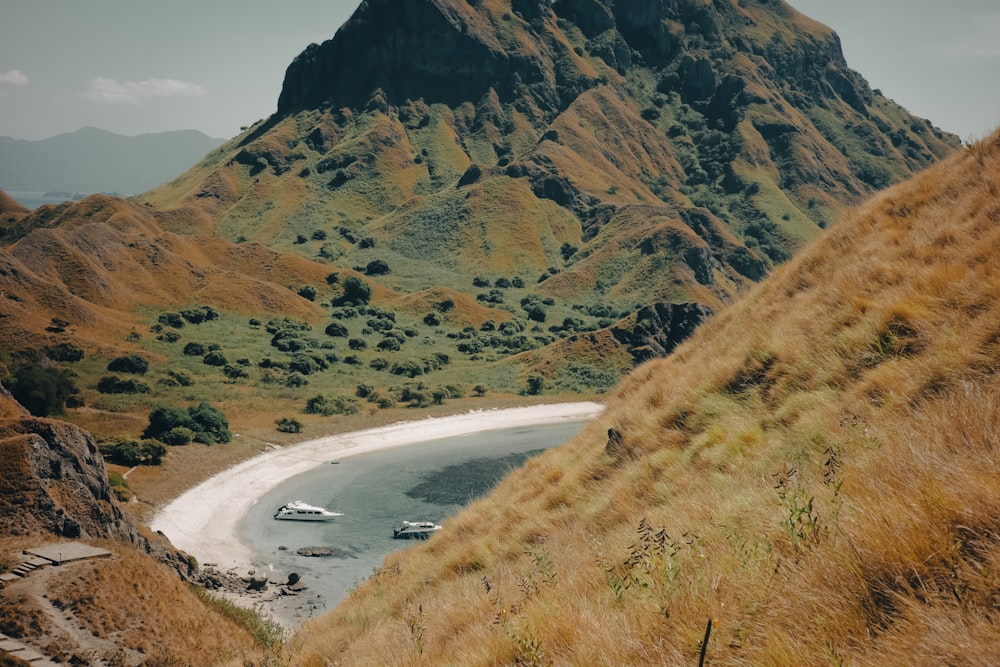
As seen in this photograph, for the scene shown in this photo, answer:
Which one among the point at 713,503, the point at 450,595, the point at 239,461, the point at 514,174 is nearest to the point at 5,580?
the point at 450,595

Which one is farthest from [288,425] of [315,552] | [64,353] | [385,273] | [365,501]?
[385,273]

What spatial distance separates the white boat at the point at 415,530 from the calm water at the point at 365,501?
1.77ft

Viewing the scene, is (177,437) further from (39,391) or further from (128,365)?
(128,365)

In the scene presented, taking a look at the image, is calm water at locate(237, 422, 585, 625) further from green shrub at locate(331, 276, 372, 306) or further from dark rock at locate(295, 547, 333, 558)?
green shrub at locate(331, 276, 372, 306)

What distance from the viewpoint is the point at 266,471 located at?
49.2 meters

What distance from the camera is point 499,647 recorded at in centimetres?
649

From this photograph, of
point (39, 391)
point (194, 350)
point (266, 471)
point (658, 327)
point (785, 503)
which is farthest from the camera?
point (658, 327)

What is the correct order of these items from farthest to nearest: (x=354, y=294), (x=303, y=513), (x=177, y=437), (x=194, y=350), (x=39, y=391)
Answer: (x=354, y=294) → (x=194, y=350) → (x=177, y=437) → (x=39, y=391) → (x=303, y=513)

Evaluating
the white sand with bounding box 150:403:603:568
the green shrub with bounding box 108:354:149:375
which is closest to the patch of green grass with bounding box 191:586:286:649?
the white sand with bounding box 150:403:603:568

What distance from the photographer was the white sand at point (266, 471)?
120ft

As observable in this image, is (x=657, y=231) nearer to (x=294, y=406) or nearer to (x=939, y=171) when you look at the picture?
(x=294, y=406)

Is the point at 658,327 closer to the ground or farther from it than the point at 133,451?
farther from it

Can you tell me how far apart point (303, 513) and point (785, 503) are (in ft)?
130

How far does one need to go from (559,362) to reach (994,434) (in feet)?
255
